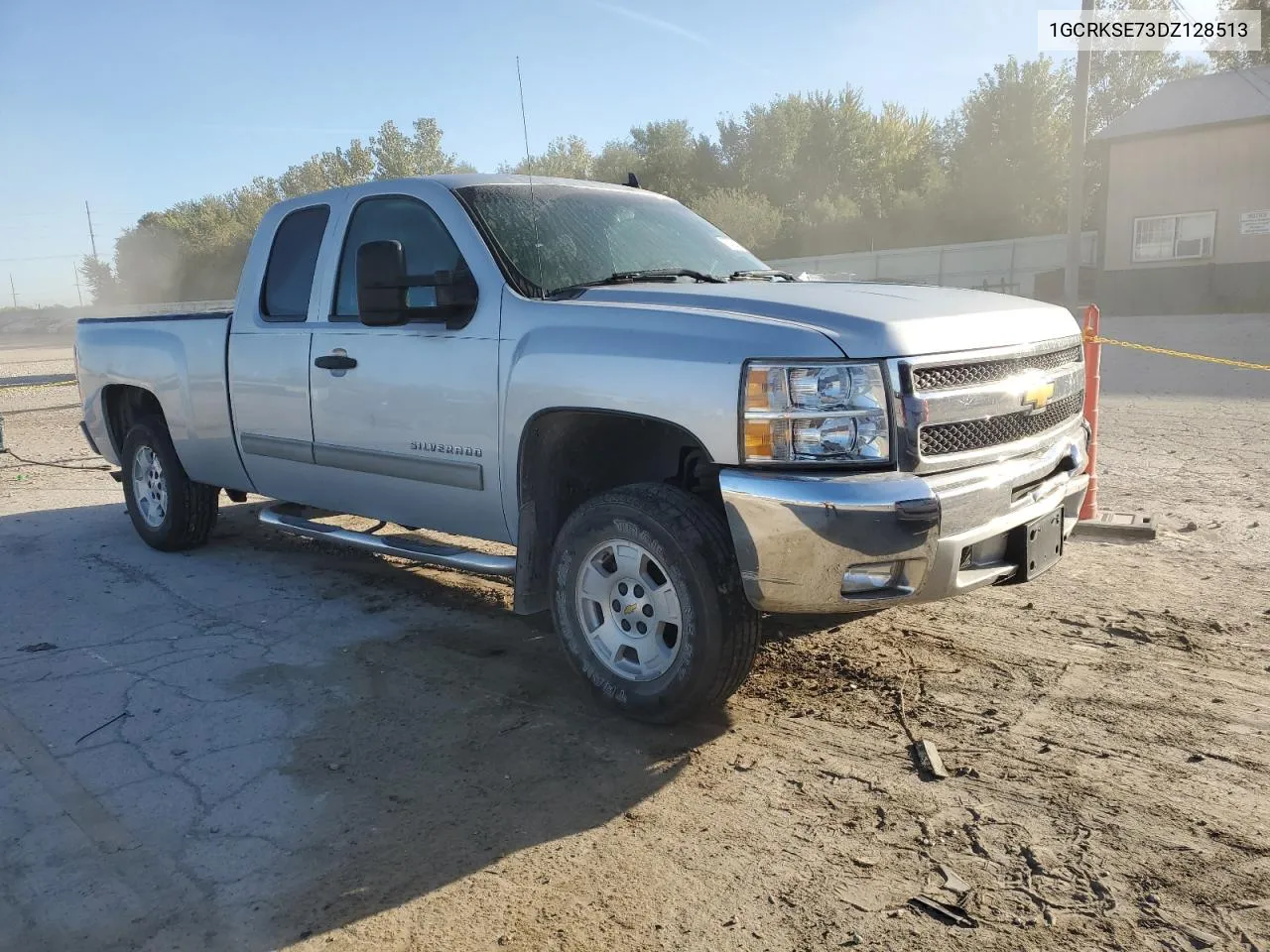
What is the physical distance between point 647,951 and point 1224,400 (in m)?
11.4

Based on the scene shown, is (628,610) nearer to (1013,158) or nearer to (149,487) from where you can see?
(149,487)

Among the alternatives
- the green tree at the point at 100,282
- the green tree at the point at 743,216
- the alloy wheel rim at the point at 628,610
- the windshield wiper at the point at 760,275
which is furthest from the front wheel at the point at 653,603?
the green tree at the point at 100,282

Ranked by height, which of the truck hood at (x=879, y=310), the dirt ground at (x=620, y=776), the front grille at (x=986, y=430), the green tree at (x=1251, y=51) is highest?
the green tree at (x=1251, y=51)

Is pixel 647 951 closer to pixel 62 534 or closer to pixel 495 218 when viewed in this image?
pixel 495 218

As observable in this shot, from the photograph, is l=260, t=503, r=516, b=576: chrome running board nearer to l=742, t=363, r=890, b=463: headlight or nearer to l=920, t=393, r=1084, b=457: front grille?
l=742, t=363, r=890, b=463: headlight

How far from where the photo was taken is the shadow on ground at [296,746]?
275 centimetres

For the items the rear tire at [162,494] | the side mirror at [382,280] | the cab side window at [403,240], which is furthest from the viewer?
the rear tire at [162,494]

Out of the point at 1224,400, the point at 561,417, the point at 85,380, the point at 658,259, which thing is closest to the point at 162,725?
the point at 561,417

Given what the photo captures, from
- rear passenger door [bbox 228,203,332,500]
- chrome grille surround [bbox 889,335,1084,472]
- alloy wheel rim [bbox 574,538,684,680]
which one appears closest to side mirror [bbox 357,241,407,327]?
rear passenger door [bbox 228,203,332,500]

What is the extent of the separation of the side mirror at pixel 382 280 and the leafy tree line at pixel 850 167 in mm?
40104

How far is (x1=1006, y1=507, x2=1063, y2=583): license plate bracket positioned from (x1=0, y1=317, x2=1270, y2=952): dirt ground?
0.53 meters

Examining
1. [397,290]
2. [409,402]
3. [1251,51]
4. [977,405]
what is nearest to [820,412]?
[977,405]

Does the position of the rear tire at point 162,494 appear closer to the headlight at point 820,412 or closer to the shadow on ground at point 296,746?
the shadow on ground at point 296,746

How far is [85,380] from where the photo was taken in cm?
680
